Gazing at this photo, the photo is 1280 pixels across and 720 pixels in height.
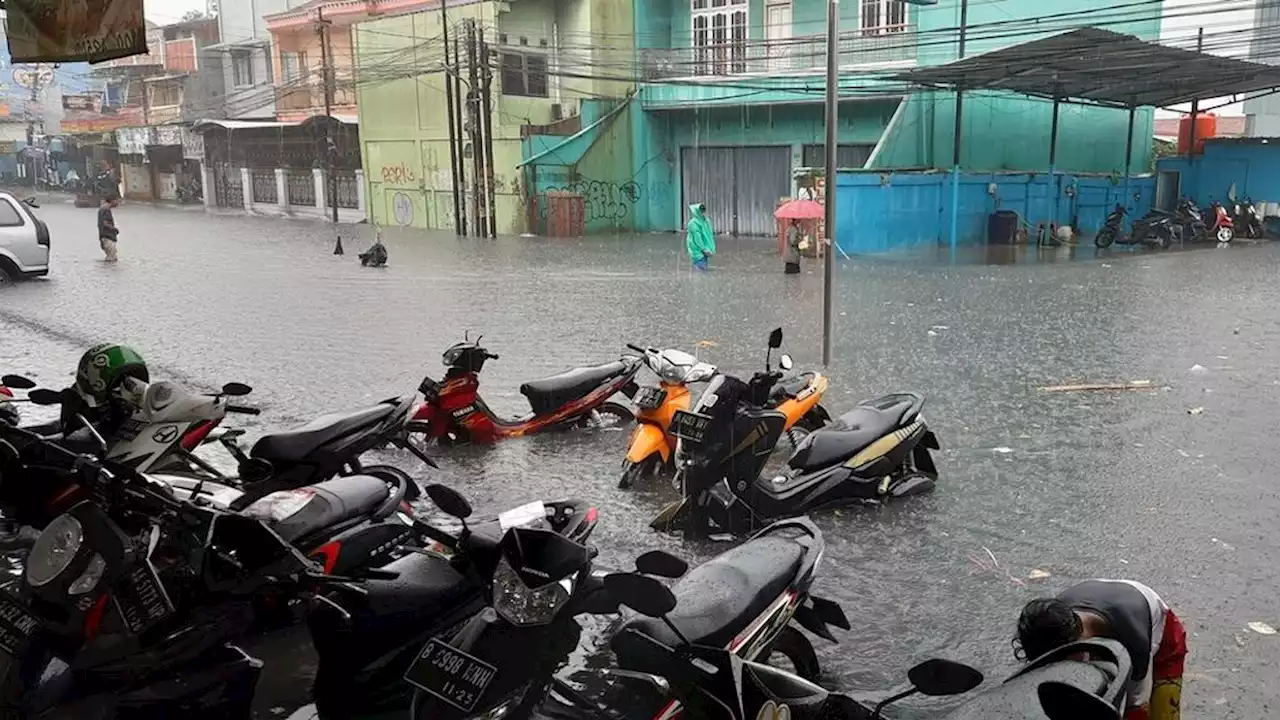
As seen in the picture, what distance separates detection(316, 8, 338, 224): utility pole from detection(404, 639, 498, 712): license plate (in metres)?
31.7

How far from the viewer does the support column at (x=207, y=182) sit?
1639 inches

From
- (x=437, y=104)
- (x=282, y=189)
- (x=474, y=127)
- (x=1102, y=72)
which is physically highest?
(x=437, y=104)

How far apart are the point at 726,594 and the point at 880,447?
261 centimetres

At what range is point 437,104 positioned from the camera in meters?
31.0

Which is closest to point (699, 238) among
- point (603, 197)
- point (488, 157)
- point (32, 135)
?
point (488, 157)

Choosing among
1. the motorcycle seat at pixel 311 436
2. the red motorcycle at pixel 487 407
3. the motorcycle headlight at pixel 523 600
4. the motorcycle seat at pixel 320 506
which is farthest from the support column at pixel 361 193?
the motorcycle headlight at pixel 523 600

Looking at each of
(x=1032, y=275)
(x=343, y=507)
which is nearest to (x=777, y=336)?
(x=343, y=507)

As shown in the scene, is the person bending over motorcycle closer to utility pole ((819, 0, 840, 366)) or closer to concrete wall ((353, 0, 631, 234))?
utility pole ((819, 0, 840, 366))

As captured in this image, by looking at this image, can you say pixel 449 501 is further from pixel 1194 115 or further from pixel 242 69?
pixel 242 69

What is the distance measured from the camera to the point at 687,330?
11523 millimetres

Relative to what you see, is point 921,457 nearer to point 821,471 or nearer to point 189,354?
point 821,471

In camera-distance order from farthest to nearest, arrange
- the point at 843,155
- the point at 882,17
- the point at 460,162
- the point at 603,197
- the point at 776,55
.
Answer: the point at 603,197
the point at 460,162
the point at 776,55
the point at 843,155
the point at 882,17

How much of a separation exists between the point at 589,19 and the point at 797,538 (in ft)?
93.7

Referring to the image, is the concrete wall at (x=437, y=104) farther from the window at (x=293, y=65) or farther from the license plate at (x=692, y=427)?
the license plate at (x=692, y=427)
